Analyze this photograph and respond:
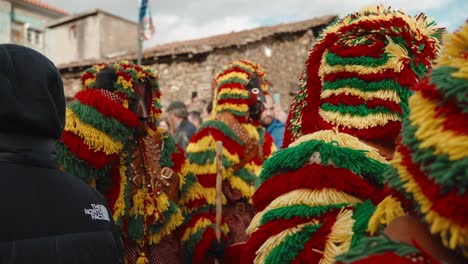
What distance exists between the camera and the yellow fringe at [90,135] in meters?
3.03

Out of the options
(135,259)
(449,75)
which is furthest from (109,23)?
(449,75)

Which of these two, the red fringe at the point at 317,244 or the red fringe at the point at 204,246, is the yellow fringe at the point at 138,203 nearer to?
the red fringe at the point at 204,246

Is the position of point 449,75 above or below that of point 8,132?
above

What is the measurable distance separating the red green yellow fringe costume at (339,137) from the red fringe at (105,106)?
1398mm

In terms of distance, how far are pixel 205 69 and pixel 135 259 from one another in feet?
37.5

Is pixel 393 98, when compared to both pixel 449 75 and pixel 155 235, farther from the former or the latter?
pixel 155 235

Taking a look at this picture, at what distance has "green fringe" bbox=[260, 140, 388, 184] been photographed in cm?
160

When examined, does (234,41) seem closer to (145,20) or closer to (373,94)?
(145,20)

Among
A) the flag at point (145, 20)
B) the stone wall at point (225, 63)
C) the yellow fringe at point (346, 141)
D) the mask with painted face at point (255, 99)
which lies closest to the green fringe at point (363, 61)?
the yellow fringe at point (346, 141)

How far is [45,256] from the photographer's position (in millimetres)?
1632

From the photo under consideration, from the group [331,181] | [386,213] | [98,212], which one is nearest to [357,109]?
[331,181]

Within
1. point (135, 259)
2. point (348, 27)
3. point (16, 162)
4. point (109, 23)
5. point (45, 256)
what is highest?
point (109, 23)

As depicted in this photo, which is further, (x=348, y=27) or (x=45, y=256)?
(x=348, y=27)

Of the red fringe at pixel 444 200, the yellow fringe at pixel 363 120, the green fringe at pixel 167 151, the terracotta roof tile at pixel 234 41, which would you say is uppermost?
the terracotta roof tile at pixel 234 41
